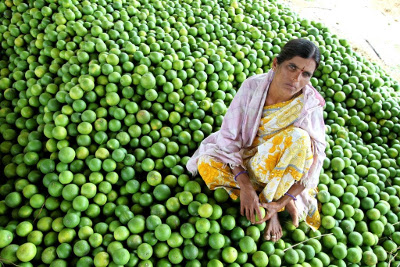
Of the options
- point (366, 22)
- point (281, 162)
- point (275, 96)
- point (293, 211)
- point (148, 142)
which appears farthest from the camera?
point (366, 22)

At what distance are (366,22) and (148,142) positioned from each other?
226 inches

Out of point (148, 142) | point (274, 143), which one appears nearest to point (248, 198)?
point (274, 143)

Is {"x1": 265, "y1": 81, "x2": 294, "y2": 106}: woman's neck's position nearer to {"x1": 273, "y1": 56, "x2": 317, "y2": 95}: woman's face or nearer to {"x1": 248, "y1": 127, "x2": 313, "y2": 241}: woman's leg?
{"x1": 273, "y1": 56, "x2": 317, "y2": 95}: woman's face

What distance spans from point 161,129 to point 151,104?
0.28 meters

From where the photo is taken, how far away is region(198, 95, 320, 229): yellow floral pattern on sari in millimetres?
1904

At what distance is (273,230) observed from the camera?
7.05 ft

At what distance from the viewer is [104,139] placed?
7.85 feet

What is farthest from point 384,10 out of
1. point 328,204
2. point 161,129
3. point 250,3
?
point 161,129

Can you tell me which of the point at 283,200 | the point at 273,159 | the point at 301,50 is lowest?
the point at 283,200

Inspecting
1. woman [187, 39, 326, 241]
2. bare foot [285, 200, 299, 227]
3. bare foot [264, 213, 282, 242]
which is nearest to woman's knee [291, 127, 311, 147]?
woman [187, 39, 326, 241]

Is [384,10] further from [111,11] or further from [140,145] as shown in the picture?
[140,145]

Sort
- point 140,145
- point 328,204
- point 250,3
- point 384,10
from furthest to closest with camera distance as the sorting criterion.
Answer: point 384,10, point 250,3, point 140,145, point 328,204

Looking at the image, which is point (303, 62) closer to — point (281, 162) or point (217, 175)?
point (281, 162)

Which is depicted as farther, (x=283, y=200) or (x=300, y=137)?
(x=283, y=200)
